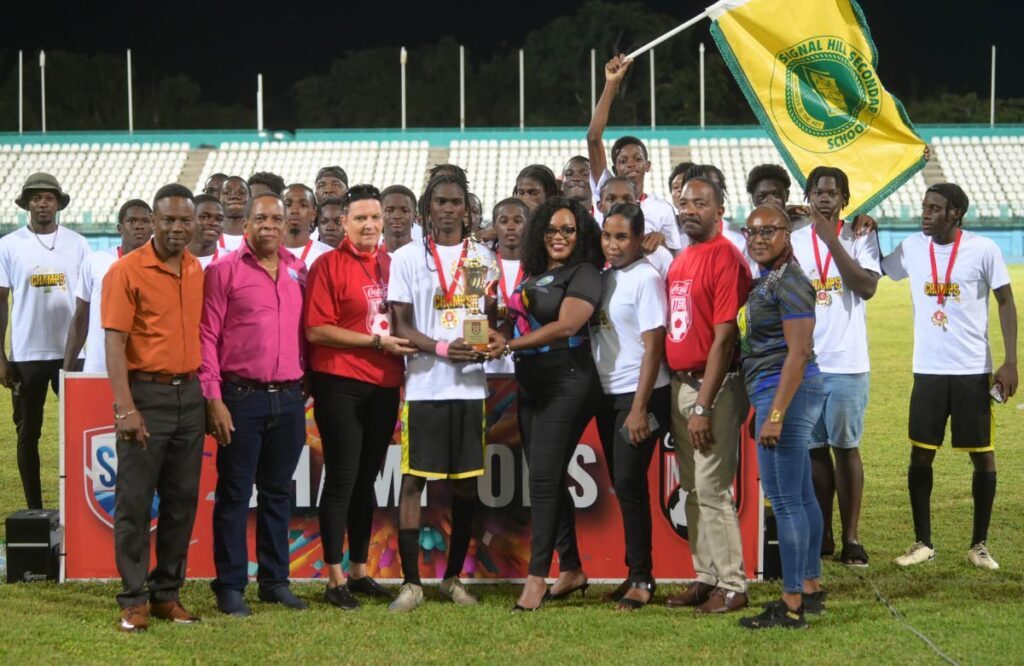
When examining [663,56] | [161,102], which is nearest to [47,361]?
[663,56]

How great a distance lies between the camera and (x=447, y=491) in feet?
23.4

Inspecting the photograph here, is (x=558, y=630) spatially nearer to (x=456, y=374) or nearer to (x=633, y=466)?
(x=633, y=466)

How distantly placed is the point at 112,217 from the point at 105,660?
135ft

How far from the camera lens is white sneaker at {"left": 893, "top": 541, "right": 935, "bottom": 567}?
7535mm

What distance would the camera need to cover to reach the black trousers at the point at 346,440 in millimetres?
6504

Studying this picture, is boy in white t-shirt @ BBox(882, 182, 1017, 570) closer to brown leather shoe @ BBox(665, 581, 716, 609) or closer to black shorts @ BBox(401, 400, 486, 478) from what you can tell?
brown leather shoe @ BBox(665, 581, 716, 609)

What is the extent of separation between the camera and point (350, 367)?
6.48 meters

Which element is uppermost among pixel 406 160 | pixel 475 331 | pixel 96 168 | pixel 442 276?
pixel 406 160

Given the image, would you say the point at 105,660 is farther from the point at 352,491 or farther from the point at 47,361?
the point at 47,361

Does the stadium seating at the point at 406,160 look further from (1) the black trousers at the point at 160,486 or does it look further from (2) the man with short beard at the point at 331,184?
(1) the black trousers at the point at 160,486

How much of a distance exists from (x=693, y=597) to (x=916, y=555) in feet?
5.83

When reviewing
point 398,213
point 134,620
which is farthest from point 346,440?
point 398,213

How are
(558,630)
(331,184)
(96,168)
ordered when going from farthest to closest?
(96,168) → (331,184) → (558,630)

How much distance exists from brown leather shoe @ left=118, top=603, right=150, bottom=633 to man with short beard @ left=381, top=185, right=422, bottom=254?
2.49 meters
